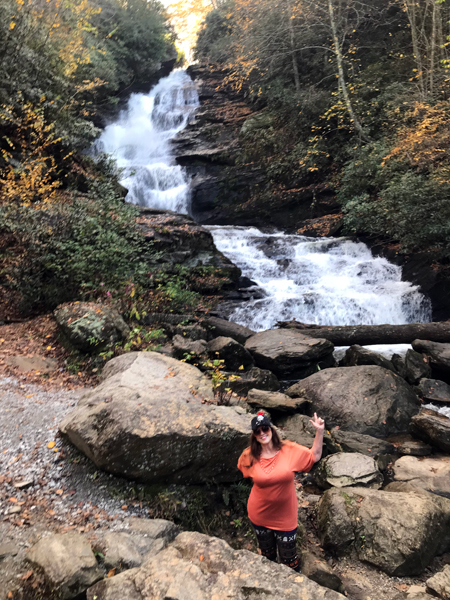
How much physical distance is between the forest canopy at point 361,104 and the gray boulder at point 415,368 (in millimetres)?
4606

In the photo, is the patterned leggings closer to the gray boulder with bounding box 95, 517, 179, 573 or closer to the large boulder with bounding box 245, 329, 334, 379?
the gray boulder with bounding box 95, 517, 179, 573

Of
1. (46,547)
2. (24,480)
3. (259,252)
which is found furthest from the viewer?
(259,252)

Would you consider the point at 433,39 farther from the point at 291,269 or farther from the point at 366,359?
the point at 366,359

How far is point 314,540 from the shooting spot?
392cm

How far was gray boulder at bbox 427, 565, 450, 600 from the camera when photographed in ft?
9.73

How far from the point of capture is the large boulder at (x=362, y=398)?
636 cm

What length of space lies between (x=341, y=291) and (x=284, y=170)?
937 cm

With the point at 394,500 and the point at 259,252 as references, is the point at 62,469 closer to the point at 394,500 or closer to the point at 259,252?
the point at 394,500

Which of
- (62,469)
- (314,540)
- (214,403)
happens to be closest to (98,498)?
(62,469)

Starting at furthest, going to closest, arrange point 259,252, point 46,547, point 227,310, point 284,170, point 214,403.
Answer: point 284,170
point 259,252
point 227,310
point 214,403
point 46,547

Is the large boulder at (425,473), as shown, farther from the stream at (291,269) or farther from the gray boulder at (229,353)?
the stream at (291,269)

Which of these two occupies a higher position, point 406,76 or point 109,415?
point 406,76

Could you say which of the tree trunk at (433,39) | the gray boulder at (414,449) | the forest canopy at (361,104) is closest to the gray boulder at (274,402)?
the gray boulder at (414,449)

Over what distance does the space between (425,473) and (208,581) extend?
3.78 m
